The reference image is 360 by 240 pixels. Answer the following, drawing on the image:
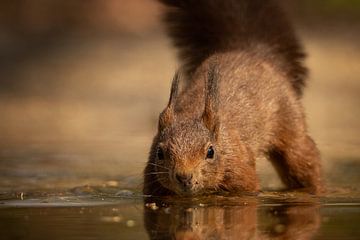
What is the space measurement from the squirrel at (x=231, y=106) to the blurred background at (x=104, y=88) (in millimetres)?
675

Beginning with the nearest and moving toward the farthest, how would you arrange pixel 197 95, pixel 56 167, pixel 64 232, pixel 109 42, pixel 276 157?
pixel 64 232 → pixel 197 95 → pixel 276 157 → pixel 56 167 → pixel 109 42

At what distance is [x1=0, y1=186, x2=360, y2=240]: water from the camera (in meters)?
5.91

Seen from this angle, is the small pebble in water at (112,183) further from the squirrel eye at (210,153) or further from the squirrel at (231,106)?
the squirrel eye at (210,153)

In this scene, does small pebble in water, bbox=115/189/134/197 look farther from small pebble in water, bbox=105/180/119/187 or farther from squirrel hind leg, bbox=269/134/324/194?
squirrel hind leg, bbox=269/134/324/194

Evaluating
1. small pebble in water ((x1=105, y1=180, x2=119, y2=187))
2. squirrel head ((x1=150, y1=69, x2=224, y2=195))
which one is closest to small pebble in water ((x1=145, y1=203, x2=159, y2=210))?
squirrel head ((x1=150, y1=69, x2=224, y2=195))

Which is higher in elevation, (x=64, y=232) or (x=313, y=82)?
(x=313, y=82)

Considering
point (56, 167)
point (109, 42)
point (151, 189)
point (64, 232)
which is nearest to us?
point (64, 232)

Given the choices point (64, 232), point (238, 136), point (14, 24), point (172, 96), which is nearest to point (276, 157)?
point (238, 136)

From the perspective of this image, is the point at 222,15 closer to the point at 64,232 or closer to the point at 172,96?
the point at 172,96

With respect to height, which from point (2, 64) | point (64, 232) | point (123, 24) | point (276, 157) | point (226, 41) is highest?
point (123, 24)

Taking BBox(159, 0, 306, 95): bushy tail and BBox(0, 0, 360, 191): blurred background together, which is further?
BBox(0, 0, 360, 191): blurred background

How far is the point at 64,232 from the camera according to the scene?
6.02 metres

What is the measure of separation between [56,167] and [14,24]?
801cm

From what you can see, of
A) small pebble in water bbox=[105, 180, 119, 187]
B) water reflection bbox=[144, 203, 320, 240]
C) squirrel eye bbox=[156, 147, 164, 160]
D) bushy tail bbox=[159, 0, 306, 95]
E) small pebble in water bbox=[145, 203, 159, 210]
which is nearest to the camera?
water reflection bbox=[144, 203, 320, 240]
